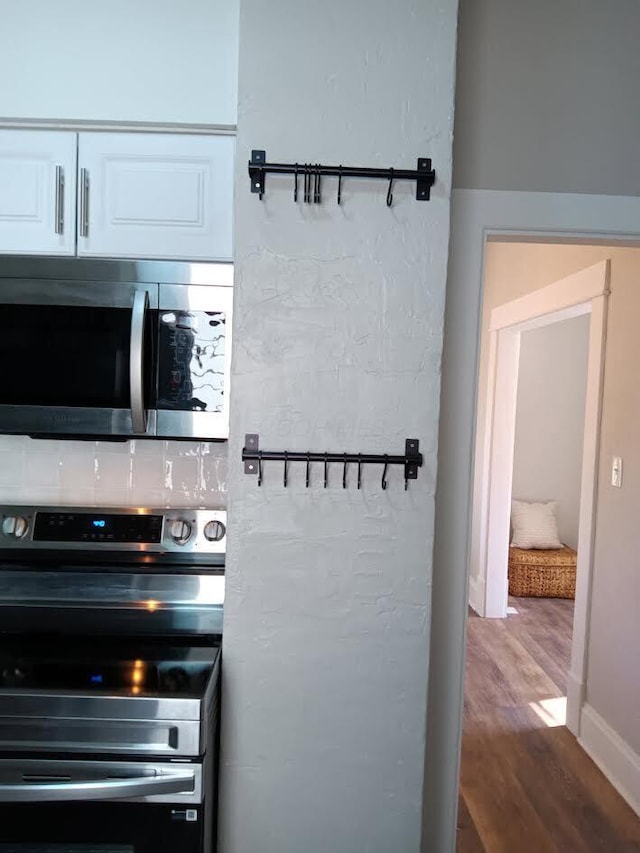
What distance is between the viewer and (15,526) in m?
1.88

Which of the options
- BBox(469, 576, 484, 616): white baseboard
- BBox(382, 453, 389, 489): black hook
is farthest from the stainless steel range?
BBox(469, 576, 484, 616): white baseboard

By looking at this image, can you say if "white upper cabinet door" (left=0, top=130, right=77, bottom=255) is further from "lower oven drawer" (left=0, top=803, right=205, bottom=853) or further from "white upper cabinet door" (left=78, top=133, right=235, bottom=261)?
"lower oven drawer" (left=0, top=803, right=205, bottom=853)

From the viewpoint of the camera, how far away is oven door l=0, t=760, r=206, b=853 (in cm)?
142

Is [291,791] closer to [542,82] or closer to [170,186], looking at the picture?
[170,186]

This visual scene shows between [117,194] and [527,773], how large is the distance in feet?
8.36

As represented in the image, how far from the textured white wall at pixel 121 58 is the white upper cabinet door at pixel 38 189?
0.07 meters

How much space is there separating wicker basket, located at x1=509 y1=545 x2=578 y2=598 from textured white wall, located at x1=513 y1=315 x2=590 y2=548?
25.8 inches

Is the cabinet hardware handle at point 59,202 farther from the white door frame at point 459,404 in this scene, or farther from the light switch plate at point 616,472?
the light switch plate at point 616,472

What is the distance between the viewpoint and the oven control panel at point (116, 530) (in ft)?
6.15

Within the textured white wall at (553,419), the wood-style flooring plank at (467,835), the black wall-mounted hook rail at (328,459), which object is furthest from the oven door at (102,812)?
the textured white wall at (553,419)

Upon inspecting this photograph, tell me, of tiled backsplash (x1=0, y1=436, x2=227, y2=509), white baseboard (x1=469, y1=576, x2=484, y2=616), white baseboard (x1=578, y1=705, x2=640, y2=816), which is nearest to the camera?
tiled backsplash (x1=0, y1=436, x2=227, y2=509)

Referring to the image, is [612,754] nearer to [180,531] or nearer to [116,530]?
[180,531]

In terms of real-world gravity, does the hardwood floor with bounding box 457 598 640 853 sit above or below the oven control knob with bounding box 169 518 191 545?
below

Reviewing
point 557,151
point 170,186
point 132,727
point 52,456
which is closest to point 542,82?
point 557,151
